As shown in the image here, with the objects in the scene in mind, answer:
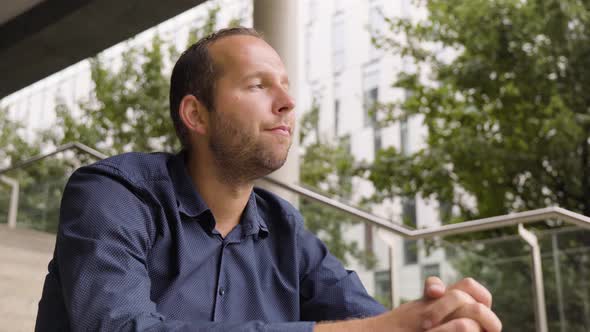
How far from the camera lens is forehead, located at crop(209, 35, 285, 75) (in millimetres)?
1627

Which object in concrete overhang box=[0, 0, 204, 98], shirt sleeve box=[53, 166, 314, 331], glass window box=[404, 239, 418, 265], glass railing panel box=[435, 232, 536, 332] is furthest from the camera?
glass window box=[404, 239, 418, 265]

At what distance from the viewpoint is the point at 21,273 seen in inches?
206

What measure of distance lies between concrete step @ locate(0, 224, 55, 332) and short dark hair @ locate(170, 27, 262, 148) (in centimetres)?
308

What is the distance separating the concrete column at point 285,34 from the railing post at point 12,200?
3.38 meters

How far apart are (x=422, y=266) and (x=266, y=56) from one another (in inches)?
188

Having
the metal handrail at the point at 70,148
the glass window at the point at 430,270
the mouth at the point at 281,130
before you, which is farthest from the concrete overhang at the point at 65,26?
the mouth at the point at 281,130

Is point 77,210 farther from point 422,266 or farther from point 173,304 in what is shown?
point 422,266

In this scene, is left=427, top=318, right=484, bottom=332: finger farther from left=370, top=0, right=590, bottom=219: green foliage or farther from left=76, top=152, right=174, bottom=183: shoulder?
left=370, top=0, right=590, bottom=219: green foliage

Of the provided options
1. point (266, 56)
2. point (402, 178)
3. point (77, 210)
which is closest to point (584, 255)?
point (266, 56)

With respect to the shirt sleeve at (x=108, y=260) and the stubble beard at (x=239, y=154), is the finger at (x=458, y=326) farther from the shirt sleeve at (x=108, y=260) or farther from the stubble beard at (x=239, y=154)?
the stubble beard at (x=239, y=154)

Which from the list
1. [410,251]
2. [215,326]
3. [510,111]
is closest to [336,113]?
[510,111]

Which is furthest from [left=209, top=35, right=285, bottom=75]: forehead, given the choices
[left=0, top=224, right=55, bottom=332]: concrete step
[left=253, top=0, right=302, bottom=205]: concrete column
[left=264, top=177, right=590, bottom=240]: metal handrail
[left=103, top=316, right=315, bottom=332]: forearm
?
[left=253, top=0, right=302, bottom=205]: concrete column

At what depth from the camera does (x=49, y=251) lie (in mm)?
6004

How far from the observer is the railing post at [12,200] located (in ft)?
24.6
